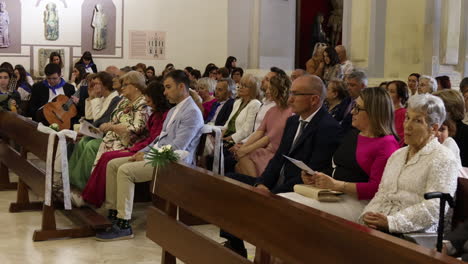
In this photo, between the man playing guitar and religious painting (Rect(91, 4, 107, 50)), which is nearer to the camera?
the man playing guitar

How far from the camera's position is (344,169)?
4.28 meters

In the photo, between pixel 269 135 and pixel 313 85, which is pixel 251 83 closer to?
pixel 269 135

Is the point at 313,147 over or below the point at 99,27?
below

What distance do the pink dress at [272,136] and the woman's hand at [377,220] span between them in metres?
2.47

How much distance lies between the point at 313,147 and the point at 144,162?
1813 millimetres

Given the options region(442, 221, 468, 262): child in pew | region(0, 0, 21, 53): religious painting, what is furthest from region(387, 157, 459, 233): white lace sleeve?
region(0, 0, 21, 53): religious painting

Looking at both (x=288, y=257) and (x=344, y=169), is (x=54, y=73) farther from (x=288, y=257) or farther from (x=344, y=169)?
(x=288, y=257)

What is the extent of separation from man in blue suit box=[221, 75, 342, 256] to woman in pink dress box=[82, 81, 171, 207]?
1.71 meters

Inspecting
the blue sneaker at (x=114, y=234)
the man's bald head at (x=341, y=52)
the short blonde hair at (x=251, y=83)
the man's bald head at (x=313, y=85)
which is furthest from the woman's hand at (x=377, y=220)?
the man's bald head at (x=341, y=52)

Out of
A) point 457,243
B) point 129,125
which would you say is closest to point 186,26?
point 129,125

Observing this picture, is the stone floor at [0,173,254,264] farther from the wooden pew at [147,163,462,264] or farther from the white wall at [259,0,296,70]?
the white wall at [259,0,296,70]

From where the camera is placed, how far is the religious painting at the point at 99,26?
1636 centimetres

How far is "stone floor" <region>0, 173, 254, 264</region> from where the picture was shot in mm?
5258

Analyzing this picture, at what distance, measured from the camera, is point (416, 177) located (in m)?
3.60
